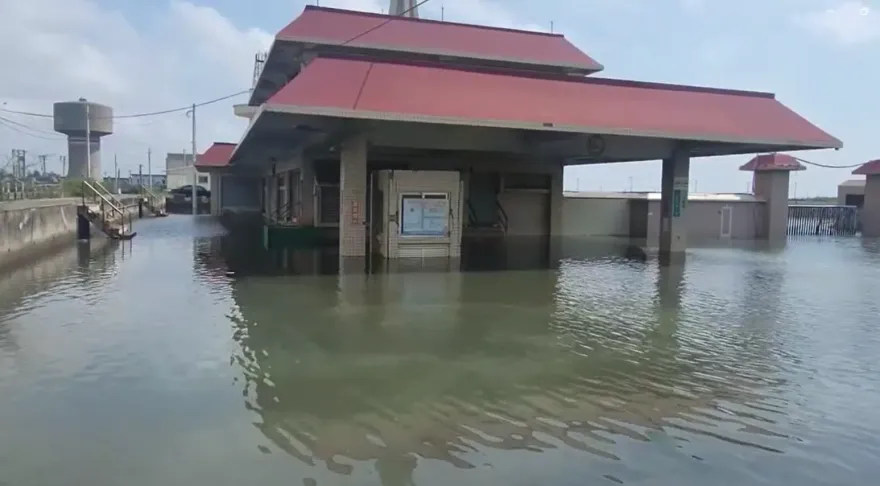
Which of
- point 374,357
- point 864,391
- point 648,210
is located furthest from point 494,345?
point 648,210

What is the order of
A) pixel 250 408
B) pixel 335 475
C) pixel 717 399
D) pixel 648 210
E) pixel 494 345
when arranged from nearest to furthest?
pixel 335 475
pixel 250 408
pixel 717 399
pixel 494 345
pixel 648 210

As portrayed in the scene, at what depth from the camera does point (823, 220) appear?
107 feet

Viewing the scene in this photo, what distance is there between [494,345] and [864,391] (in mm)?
3912

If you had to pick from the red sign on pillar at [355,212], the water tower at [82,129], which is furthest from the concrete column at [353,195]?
the water tower at [82,129]

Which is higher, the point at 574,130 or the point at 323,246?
the point at 574,130

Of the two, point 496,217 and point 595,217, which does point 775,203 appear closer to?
point 595,217

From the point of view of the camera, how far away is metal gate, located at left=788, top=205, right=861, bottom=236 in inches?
1270

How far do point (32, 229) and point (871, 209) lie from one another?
113 ft

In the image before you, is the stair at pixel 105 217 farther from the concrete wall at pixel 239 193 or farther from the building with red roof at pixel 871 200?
the building with red roof at pixel 871 200

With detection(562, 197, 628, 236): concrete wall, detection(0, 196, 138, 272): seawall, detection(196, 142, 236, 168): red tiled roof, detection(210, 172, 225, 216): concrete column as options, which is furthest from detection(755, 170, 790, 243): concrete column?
detection(210, 172, 225, 216): concrete column

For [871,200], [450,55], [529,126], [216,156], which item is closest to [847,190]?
[871,200]

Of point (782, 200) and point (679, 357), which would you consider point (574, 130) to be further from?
point (782, 200)

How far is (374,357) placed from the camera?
25.0ft

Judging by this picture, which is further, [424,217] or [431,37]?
[431,37]
